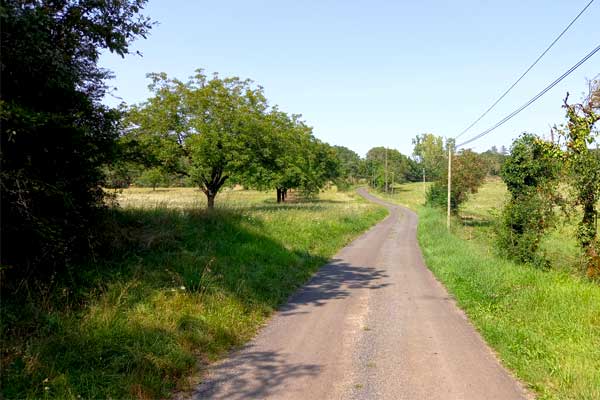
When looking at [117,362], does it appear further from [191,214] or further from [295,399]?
[191,214]

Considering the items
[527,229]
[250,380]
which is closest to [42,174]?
[250,380]

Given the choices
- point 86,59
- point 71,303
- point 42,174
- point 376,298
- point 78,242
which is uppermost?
point 86,59

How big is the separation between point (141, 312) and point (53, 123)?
3426 millimetres

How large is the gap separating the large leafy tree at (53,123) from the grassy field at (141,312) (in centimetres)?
87

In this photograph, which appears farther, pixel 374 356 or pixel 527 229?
pixel 527 229

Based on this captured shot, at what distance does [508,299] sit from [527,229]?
7058mm

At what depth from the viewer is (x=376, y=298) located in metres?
10.3

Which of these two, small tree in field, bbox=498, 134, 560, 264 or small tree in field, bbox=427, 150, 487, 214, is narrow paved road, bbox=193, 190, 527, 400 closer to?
small tree in field, bbox=498, 134, 560, 264

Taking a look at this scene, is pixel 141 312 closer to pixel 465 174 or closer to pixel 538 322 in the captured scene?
pixel 538 322

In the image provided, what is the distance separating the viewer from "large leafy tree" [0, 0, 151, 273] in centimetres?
575

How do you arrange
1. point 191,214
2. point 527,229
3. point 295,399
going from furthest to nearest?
point 527,229 < point 191,214 < point 295,399

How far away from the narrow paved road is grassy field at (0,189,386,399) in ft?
2.01

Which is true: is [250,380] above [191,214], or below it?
below

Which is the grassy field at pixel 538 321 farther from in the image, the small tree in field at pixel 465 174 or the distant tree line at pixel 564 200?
the small tree in field at pixel 465 174
